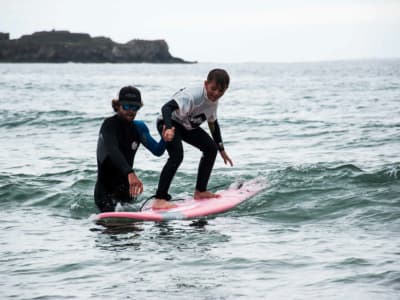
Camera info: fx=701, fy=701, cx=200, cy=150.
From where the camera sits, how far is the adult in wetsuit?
288 inches

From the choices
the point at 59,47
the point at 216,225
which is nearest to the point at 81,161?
the point at 216,225

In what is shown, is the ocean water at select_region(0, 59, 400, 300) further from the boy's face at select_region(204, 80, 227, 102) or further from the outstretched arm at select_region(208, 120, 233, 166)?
the boy's face at select_region(204, 80, 227, 102)

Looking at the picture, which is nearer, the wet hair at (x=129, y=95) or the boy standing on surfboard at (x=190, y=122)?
the wet hair at (x=129, y=95)

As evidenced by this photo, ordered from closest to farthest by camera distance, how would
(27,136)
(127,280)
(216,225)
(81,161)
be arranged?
(127,280) → (216,225) → (81,161) → (27,136)

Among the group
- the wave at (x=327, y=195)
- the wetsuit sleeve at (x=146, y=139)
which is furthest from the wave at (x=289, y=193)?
the wetsuit sleeve at (x=146, y=139)

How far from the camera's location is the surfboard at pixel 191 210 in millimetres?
7547

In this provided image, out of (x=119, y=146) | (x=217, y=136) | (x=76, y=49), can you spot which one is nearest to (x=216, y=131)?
(x=217, y=136)

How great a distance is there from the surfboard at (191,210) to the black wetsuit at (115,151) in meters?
0.32

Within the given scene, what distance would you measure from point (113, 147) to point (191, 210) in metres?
1.28

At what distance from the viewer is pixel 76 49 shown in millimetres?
167250

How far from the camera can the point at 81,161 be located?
13.3 meters

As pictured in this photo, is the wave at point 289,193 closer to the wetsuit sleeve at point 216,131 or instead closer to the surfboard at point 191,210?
the surfboard at point 191,210

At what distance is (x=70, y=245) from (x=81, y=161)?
675 centimetres

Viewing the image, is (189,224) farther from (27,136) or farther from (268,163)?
(27,136)
